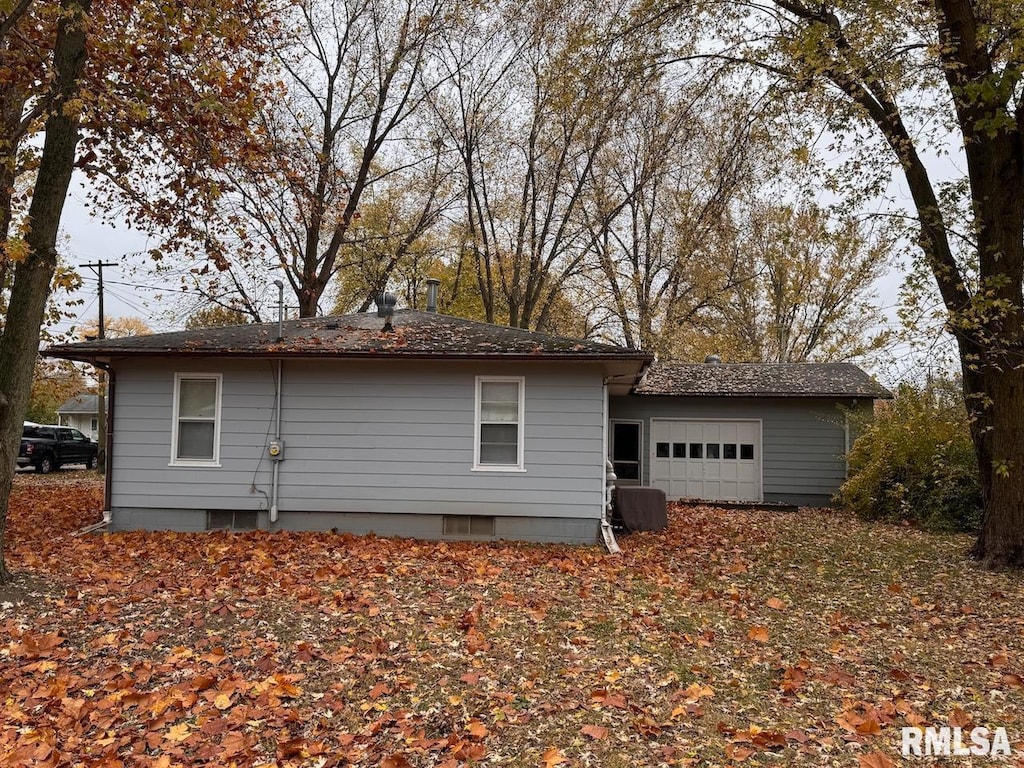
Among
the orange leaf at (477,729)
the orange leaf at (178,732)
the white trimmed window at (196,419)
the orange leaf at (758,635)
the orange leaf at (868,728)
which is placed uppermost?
the white trimmed window at (196,419)

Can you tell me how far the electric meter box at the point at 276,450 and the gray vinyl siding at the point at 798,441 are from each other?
33.3ft

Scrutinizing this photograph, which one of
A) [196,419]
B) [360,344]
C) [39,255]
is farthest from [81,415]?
[39,255]

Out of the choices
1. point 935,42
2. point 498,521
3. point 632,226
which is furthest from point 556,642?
point 632,226

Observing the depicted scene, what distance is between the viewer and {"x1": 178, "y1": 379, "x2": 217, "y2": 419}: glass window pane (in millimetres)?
11094

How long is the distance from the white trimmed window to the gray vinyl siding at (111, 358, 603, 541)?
0.38ft

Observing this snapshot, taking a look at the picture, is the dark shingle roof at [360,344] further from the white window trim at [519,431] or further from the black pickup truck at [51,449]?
the black pickup truck at [51,449]

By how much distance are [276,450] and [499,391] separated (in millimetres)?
3573

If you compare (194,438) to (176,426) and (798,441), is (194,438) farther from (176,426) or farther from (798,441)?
(798,441)

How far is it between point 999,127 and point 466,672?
330 inches

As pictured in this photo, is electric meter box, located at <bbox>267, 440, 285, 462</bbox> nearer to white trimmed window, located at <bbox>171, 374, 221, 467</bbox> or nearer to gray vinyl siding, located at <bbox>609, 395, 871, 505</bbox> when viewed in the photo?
white trimmed window, located at <bbox>171, 374, 221, 467</bbox>

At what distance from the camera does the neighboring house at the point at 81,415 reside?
49438 mm

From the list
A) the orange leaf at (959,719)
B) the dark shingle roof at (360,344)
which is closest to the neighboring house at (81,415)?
the dark shingle roof at (360,344)

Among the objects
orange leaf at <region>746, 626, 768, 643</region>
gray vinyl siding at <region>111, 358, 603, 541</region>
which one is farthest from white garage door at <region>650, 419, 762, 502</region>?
orange leaf at <region>746, 626, 768, 643</region>

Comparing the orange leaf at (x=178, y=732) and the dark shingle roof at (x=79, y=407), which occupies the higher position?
the dark shingle roof at (x=79, y=407)
